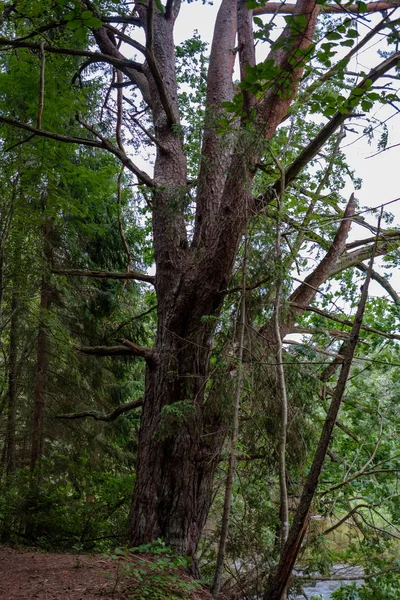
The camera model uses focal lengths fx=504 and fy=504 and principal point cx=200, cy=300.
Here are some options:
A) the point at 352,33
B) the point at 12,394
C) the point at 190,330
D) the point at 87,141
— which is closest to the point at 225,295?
the point at 190,330

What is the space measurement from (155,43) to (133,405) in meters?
4.38

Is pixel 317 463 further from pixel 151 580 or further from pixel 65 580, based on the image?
pixel 65 580

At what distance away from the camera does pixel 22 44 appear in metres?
4.47

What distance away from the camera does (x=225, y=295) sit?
15.6ft

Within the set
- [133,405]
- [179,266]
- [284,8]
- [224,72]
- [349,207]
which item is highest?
[284,8]

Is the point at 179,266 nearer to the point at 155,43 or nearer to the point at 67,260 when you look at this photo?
the point at 155,43

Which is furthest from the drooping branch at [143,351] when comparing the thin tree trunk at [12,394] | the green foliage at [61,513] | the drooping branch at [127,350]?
the thin tree trunk at [12,394]

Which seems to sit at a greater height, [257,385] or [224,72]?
[224,72]

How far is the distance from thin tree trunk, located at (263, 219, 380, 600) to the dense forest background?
0.05 ft

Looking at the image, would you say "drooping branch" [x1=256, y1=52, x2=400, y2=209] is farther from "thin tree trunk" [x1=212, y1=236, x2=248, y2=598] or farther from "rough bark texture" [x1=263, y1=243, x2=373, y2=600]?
"rough bark texture" [x1=263, y1=243, x2=373, y2=600]

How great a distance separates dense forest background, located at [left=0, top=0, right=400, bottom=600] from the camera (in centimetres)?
402

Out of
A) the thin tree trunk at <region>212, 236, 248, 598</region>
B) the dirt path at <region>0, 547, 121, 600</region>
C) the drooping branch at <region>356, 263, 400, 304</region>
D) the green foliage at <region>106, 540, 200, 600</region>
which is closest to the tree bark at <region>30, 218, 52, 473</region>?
the dirt path at <region>0, 547, 121, 600</region>

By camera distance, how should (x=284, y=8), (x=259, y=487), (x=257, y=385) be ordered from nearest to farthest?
(x=257, y=385) < (x=259, y=487) < (x=284, y=8)

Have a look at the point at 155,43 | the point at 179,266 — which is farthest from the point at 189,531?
the point at 155,43
